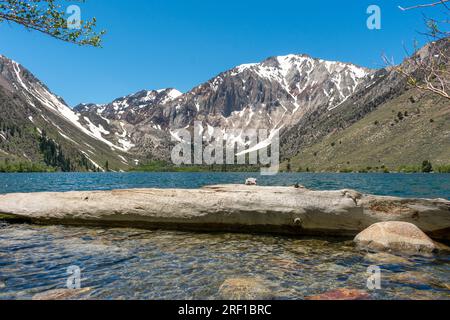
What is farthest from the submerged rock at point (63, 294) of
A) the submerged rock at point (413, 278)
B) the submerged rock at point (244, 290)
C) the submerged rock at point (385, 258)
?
the submerged rock at point (385, 258)

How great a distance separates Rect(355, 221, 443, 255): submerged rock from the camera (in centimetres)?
1373

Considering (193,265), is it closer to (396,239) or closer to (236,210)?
(236,210)

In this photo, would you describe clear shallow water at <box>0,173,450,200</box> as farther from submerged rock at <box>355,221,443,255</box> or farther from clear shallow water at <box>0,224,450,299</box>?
clear shallow water at <box>0,224,450,299</box>

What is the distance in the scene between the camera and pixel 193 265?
11.9 meters

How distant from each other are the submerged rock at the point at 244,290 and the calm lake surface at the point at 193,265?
23 centimetres

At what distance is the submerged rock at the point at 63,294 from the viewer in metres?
8.65

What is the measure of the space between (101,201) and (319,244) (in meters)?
10.9

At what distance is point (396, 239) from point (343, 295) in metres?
6.57

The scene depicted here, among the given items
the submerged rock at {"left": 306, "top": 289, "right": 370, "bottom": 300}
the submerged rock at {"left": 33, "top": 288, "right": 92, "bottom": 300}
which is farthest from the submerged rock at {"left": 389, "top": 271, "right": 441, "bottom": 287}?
the submerged rock at {"left": 33, "top": 288, "right": 92, "bottom": 300}

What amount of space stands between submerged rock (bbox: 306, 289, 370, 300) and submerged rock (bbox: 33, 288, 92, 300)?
18.8 ft

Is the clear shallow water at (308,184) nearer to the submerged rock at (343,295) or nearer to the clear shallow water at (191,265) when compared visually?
the clear shallow water at (191,265)

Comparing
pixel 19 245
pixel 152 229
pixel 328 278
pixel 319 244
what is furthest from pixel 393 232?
pixel 19 245
